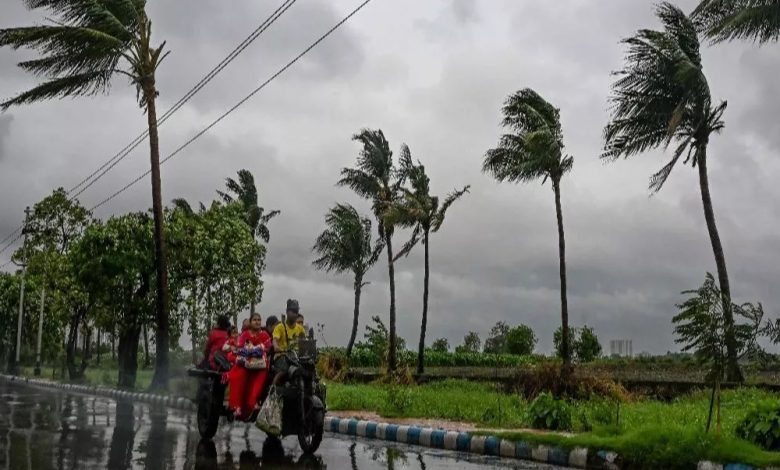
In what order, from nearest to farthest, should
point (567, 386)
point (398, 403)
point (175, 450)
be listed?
point (175, 450), point (398, 403), point (567, 386)

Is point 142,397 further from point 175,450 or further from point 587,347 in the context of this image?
point 587,347

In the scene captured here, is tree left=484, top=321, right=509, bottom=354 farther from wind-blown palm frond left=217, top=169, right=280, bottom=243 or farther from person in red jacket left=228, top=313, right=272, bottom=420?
person in red jacket left=228, top=313, right=272, bottom=420

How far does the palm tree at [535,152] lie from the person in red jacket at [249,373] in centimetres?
1726

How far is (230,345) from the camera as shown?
13117mm

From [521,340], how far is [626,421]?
48.4 metres

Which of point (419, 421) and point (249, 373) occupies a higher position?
point (249, 373)

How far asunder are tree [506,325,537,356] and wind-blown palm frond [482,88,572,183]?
3078 centimetres

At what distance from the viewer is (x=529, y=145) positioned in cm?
2961

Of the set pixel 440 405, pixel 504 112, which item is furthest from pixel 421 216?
pixel 440 405

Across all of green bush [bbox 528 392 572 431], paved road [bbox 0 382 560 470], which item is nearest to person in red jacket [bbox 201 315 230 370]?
paved road [bbox 0 382 560 470]

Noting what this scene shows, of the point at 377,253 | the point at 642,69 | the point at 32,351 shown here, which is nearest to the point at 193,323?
the point at 377,253

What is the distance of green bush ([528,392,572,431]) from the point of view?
13477mm

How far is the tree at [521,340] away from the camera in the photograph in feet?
202

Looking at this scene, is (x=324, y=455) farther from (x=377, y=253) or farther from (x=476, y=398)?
(x=377, y=253)
